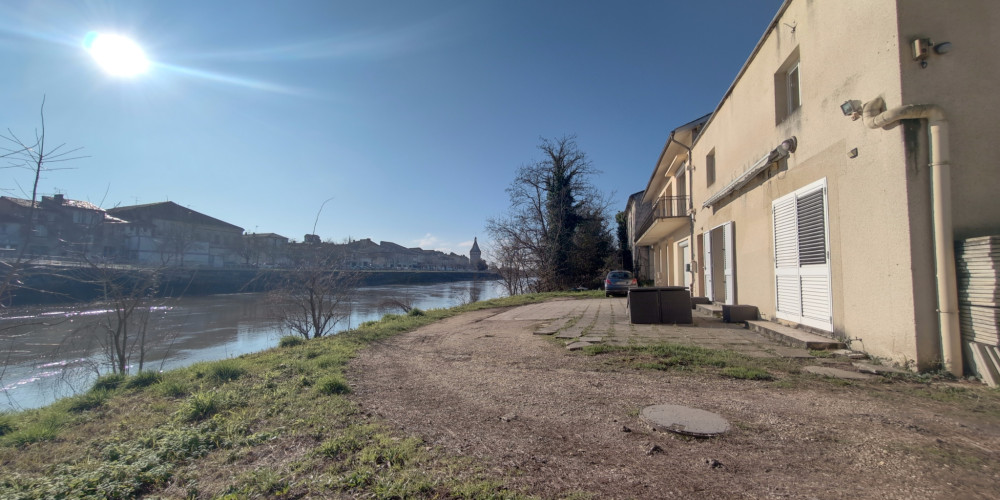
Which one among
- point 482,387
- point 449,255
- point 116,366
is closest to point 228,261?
point 116,366

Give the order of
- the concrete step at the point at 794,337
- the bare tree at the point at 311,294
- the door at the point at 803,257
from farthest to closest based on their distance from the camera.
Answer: the bare tree at the point at 311,294
the door at the point at 803,257
the concrete step at the point at 794,337

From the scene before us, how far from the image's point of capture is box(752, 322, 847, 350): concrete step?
560 centimetres

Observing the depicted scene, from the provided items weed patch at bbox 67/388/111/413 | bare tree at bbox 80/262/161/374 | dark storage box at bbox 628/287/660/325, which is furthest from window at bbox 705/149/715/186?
bare tree at bbox 80/262/161/374

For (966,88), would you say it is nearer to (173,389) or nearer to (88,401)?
(173,389)

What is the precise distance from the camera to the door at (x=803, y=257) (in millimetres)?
6070

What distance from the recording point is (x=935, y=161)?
4.29 meters

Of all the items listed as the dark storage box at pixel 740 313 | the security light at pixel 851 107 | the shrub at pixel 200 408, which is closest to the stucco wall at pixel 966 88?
the security light at pixel 851 107

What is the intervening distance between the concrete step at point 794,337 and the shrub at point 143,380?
8625 mm

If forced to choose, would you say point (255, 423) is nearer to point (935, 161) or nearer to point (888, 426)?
point (888, 426)

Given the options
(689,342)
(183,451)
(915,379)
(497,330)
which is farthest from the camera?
(497,330)

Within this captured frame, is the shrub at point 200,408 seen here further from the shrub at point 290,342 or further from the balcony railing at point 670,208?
the balcony railing at point 670,208

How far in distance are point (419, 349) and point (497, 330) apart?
2.35m

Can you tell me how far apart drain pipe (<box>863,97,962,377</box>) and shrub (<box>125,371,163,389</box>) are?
8924 mm

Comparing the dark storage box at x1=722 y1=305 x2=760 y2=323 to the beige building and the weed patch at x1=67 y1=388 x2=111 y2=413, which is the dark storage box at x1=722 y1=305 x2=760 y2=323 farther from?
the weed patch at x1=67 y1=388 x2=111 y2=413
